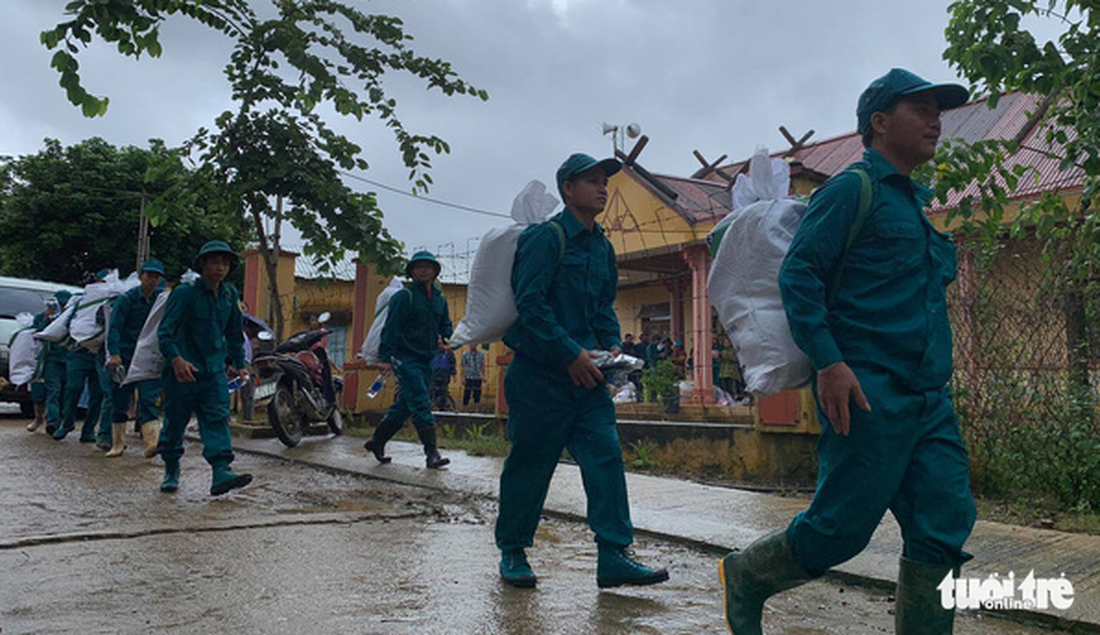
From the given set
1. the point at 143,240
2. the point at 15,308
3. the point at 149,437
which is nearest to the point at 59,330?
the point at 149,437

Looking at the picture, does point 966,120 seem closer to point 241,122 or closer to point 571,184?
point 241,122

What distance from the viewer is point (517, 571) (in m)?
3.66

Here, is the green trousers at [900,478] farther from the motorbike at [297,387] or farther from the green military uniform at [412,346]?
the motorbike at [297,387]

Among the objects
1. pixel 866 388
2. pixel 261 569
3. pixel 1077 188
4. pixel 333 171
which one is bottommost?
pixel 261 569

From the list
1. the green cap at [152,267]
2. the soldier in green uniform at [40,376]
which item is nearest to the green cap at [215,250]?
the green cap at [152,267]

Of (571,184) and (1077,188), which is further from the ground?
(1077,188)

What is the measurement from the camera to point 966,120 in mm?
18562

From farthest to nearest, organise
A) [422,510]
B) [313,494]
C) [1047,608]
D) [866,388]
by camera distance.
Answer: [313,494] → [422,510] → [1047,608] → [866,388]

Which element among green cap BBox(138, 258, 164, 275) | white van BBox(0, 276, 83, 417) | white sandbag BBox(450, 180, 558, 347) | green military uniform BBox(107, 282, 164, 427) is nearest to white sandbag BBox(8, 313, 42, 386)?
white van BBox(0, 276, 83, 417)

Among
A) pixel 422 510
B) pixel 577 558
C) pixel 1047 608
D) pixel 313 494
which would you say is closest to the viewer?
pixel 1047 608

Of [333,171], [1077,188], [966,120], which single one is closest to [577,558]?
[333,171]

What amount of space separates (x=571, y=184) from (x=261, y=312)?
12.5 metres

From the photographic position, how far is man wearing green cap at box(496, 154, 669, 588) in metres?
3.53

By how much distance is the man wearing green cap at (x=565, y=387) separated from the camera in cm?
353
